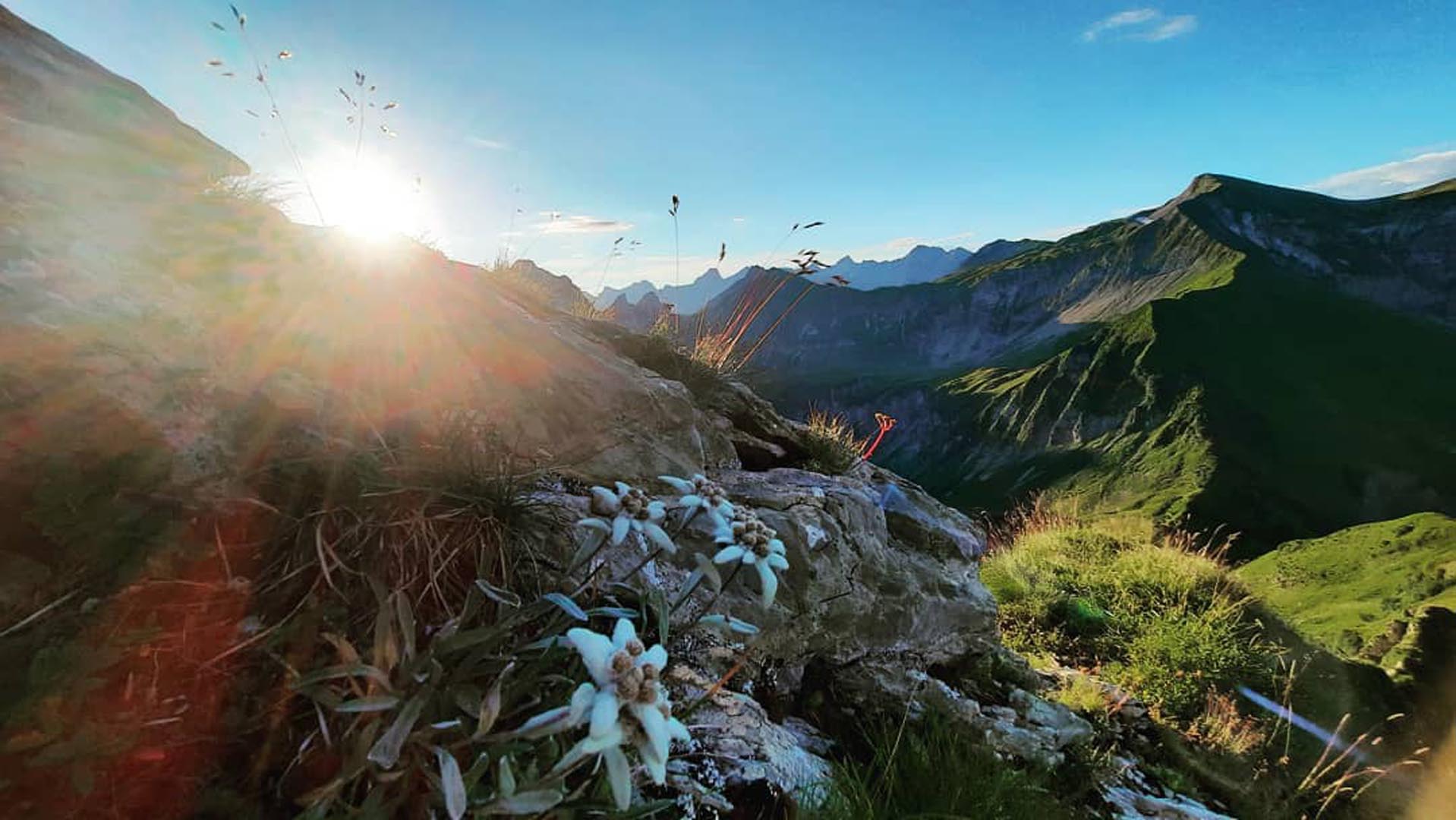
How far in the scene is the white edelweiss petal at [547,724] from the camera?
1.36m

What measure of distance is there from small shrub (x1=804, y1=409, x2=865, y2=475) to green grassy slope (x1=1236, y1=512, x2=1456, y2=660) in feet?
32.7

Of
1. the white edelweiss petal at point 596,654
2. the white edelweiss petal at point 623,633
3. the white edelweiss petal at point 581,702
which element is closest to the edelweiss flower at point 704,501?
the white edelweiss petal at point 623,633

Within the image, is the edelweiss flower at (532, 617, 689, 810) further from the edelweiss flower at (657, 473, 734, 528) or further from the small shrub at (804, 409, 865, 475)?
the small shrub at (804, 409, 865, 475)

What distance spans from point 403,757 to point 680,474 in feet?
9.70

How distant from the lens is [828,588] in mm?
4188

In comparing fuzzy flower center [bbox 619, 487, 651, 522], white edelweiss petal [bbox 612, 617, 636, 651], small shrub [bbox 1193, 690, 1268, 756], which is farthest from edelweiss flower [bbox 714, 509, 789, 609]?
small shrub [bbox 1193, 690, 1268, 756]

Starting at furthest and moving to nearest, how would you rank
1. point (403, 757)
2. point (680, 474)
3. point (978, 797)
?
point (680, 474)
point (978, 797)
point (403, 757)

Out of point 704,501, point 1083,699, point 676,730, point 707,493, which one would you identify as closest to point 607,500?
point 704,501

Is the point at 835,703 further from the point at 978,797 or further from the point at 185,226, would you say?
the point at 185,226

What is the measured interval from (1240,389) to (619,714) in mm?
Answer: 165819

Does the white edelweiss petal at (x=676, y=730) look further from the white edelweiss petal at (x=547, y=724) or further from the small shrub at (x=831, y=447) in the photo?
the small shrub at (x=831, y=447)

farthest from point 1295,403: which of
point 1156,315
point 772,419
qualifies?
point 772,419

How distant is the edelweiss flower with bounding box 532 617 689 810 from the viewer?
130 cm

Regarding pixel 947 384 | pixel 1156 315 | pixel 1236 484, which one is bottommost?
pixel 1236 484
